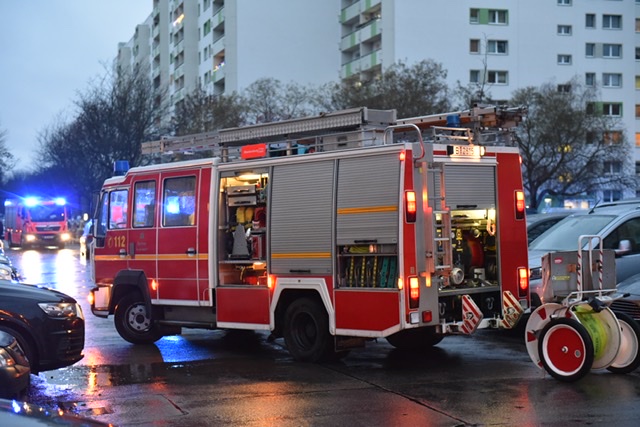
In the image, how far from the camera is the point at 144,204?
13453 millimetres

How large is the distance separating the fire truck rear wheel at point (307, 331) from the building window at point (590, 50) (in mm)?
66460

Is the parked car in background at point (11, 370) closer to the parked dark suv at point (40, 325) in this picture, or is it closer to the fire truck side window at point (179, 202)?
the parked dark suv at point (40, 325)

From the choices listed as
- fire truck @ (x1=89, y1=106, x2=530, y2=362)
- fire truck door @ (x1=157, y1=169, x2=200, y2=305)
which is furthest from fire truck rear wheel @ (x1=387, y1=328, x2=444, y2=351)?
fire truck door @ (x1=157, y1=169, x2=200, y2=305)

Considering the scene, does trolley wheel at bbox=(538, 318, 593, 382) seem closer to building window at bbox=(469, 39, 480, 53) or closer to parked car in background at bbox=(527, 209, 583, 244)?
parked car in background at bbox=(527, 209, 583, 244)

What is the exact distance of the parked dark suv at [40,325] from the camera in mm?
9352

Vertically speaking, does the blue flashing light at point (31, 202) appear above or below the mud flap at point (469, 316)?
above

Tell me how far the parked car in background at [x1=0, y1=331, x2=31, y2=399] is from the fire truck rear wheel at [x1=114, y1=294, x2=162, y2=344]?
513 cm

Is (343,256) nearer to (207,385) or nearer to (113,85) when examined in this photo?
(207,385)

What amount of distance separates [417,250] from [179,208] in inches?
165

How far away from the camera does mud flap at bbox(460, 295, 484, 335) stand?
1041 centimetres

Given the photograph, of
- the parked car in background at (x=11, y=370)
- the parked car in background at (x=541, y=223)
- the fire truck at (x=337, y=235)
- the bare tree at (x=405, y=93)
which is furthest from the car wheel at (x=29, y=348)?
the bare tree at (x=405, y=93)

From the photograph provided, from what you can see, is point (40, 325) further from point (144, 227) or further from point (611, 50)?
point (611, 50)

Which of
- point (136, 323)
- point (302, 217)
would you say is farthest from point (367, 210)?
point (136, 323)

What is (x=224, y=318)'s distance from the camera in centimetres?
1206
